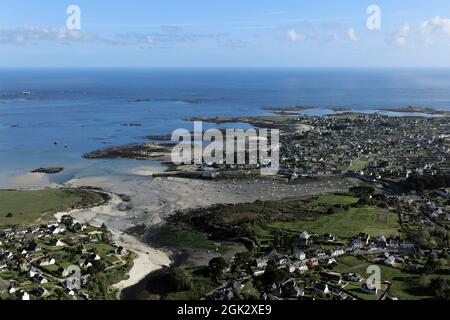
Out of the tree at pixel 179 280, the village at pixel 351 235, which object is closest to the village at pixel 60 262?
the tree at pixel 179 280

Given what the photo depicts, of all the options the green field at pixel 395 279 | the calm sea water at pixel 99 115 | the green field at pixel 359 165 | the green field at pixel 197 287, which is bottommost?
the green field at pixel 197 287

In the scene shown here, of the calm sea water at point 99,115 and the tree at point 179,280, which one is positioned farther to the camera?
the calm sea water at point 99,115

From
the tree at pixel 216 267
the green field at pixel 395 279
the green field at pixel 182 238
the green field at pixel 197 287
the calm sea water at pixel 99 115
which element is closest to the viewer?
the green field at pixel 395 279

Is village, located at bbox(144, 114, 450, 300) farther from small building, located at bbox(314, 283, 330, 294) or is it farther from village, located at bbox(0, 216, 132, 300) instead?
village, located at bbox(0, 216, 132, 300)

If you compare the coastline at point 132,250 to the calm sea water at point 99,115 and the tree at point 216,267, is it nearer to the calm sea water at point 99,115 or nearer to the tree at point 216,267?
the tree at point 216,267

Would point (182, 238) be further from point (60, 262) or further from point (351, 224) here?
point (351, 224)
